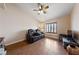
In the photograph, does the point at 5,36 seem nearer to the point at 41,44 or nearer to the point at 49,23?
the point at 41,44

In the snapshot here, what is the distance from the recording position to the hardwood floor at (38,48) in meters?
1.64

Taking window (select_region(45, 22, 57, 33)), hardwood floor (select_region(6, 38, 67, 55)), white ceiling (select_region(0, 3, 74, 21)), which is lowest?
hardwood floor (select_region(6, 38, 67, 55))

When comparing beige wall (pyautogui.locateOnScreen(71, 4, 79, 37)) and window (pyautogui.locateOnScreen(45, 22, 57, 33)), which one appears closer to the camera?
beige wall (pyautogui.locateOnScreen(71, 4, 79, 37))

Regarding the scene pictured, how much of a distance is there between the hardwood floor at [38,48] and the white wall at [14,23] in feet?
0.37

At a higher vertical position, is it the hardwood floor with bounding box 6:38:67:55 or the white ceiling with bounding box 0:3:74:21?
the white ceiling with bounding box 0:3:74:21

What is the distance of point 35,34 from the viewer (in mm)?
1796

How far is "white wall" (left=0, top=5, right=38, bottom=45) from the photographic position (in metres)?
1.64

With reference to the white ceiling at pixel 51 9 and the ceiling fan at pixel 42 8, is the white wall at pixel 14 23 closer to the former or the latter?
the white ceiling at pixel 51 9

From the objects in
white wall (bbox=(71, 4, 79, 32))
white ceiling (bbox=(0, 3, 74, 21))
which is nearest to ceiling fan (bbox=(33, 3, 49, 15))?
white ceiling (bbox=(0, 3, 74, 21))

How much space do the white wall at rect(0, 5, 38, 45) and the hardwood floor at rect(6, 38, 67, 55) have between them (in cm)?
11

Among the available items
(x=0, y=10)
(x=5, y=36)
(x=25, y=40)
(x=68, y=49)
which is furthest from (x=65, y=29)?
(x=0, y=10)

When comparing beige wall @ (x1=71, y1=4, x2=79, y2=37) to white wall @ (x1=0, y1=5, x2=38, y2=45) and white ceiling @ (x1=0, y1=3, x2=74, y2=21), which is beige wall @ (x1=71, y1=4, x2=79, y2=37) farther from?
white wall @ (x1=0, y1=5, x2=38, y2=45)

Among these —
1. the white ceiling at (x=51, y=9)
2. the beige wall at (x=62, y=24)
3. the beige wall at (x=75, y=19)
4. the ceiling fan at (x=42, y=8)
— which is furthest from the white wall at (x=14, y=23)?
the beige wall at (x=75, y=19)

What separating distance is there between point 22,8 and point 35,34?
51 cm
